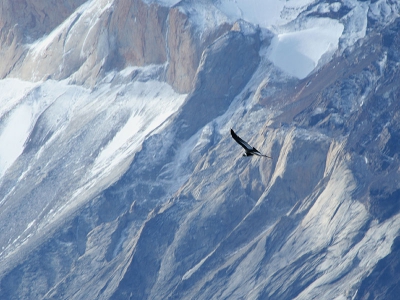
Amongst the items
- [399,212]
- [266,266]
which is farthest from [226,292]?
[399,212]

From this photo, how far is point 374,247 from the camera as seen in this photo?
19488 centimetres

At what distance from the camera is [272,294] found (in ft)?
641

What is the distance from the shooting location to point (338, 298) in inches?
7530

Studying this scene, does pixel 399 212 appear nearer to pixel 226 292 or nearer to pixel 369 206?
pixel 369 206

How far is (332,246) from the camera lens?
196m

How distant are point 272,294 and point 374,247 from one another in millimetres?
9526

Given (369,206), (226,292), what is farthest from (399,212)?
(226,292)

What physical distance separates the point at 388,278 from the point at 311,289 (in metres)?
6.61

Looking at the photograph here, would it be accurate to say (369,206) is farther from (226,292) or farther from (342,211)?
(226,292)

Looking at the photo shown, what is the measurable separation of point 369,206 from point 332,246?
5.22 metres

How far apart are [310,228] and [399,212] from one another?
778 centimetres

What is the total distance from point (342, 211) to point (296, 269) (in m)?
6.78

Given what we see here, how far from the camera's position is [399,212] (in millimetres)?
198000

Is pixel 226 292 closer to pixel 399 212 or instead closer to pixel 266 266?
pixel 266 266
